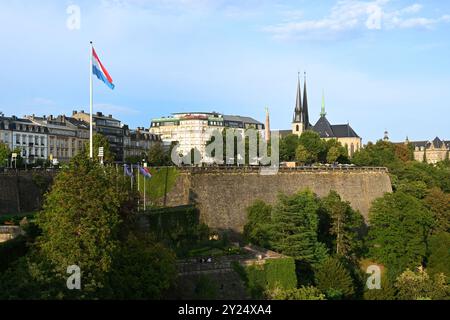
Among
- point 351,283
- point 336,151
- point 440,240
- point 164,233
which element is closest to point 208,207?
point 164,233

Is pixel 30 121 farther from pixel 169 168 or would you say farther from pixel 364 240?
pixel 364 240

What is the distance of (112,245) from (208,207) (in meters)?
28.3

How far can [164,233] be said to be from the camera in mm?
44625

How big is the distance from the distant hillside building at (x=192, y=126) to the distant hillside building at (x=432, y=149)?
53749 millimetres

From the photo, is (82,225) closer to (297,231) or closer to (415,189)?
(297,231)

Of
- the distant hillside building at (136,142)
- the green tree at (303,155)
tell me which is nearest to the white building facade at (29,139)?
Result: the distant hillside building at (136,142)

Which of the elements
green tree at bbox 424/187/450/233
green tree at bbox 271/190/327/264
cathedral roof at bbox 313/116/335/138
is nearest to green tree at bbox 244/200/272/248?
green tree at bbox 271/190/327/264

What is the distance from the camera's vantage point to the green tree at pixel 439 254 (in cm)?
5284

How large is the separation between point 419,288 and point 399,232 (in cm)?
1266

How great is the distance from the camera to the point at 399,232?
182 ft

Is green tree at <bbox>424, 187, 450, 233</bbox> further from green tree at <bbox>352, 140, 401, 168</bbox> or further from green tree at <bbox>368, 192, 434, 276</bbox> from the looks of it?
green tree at <bbox>352, 140, 401, 168</bbox>

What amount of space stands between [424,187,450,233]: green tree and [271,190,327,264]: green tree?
19.9 meters

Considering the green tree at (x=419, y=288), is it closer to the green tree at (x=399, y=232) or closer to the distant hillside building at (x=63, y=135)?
the green tree at (x=399, y=232)

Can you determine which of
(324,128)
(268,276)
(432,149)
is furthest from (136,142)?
(432,149)
